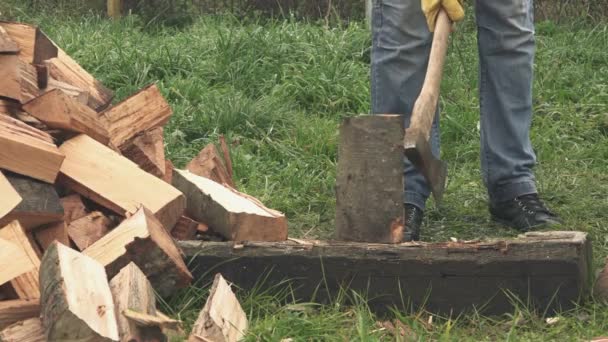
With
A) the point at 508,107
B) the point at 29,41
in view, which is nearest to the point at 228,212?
the point at 29,41

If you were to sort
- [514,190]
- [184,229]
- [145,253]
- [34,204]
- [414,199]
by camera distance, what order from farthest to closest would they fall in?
[514,190] < [414,199] < [184,229] < [34,204] < [145,253]

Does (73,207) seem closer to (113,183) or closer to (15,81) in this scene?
(113,183)

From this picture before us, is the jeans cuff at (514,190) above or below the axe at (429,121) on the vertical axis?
below

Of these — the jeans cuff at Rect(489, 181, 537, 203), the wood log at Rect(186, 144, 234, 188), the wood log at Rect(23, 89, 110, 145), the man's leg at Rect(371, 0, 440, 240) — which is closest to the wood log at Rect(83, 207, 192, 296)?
the wood log at Rect(23, 89, 110, 145)

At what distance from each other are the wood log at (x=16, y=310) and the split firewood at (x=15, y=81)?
82 cm

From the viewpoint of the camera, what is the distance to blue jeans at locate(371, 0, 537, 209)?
340 cm

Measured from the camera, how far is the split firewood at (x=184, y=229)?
3.09 m

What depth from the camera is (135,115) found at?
11.3 feet

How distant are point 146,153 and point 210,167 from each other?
34cm

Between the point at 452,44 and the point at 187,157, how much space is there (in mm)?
2319

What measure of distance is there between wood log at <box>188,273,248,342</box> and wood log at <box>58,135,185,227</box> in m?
0.46

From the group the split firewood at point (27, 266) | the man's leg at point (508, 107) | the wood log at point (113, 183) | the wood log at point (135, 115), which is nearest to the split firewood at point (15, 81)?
the wood log at point (113, 183)

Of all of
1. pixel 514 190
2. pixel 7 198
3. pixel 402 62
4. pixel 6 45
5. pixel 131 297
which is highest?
pixel 6 45

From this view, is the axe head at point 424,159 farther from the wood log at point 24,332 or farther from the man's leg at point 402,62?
the wood log at point 24,332
